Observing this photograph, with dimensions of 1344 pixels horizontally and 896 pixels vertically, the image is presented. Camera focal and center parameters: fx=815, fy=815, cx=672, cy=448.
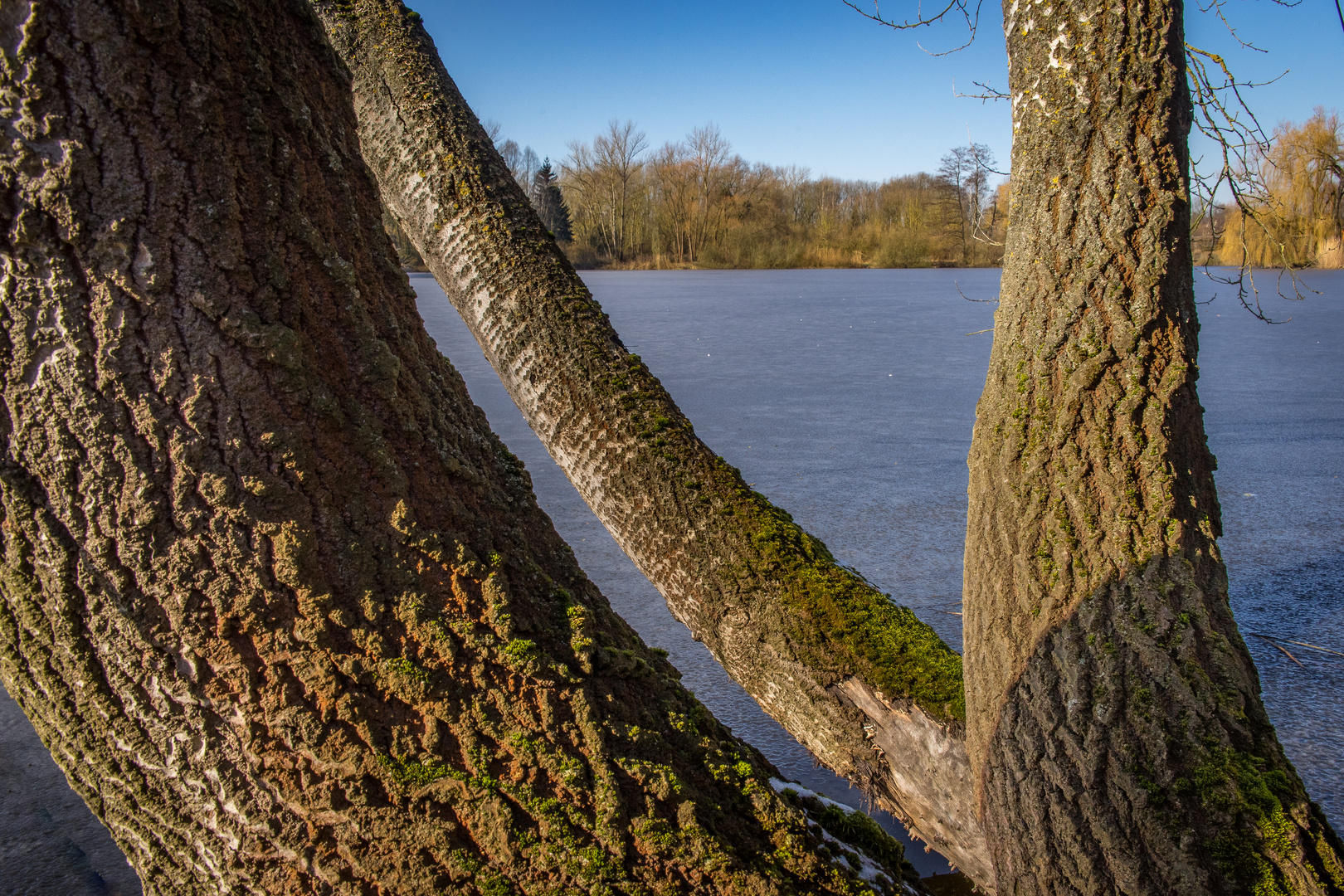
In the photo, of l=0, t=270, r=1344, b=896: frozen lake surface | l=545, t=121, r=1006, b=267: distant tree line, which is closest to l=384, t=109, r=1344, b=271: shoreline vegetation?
l=545, t=121, r=1006, b=267: distant tree line

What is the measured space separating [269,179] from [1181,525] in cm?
154

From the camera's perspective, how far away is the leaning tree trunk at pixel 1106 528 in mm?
1357

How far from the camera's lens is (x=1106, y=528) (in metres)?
1.49

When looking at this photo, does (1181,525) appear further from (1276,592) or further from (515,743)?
(1276,592)

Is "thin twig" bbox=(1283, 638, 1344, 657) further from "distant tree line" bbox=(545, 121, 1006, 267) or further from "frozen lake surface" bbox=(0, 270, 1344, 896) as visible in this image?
"distant tree line" bbox=(545, 121, 1006, 267)

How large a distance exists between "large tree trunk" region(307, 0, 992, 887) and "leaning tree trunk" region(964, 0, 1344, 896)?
208 mm

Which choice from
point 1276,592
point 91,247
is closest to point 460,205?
point 91,247

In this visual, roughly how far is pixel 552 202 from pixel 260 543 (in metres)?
51.6

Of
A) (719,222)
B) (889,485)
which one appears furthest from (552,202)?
(889,485)

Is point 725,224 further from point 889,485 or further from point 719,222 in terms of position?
point 889,485

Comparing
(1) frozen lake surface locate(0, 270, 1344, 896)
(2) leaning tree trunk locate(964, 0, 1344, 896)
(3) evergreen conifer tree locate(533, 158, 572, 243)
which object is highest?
(3) evergreen conifer tree locate(533, 158, 572, 243)

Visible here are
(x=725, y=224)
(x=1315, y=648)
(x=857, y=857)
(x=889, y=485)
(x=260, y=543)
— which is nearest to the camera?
(x=260, y=543)

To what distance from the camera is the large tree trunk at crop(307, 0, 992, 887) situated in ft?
5.78

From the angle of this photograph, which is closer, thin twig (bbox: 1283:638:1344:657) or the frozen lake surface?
the frozen lake surface
